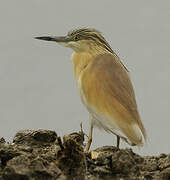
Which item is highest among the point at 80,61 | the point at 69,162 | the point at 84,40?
the point at 84,40

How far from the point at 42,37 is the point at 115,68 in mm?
1220

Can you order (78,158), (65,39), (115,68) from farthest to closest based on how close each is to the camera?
(65,39), (115,68), (78,158)

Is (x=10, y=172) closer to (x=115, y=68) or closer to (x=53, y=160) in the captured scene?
(x=53, y=160)

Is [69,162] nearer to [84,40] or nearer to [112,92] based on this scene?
[112,92]

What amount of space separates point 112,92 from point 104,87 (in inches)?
4.5

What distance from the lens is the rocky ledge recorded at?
3.97 metres

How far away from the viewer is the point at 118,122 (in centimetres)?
540

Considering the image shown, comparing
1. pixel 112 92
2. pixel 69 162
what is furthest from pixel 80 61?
pixel 69 162

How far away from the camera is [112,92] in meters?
5.54

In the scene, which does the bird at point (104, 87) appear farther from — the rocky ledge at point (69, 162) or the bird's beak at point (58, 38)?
the rocky ledge at point (69, 162)

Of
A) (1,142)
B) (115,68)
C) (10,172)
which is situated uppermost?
(115,68)

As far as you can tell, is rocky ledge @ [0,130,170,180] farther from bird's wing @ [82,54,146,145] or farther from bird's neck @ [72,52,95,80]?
bird's neck @ [72,52,95,80]

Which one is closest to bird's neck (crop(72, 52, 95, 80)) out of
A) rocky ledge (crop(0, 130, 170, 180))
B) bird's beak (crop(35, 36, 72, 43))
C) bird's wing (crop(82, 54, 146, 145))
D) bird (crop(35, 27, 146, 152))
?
bird (crop(35, 27, 146, 152))

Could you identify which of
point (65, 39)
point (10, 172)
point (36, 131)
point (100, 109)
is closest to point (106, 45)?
point (65, 39)
